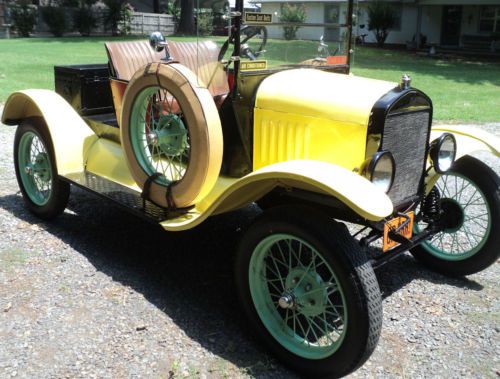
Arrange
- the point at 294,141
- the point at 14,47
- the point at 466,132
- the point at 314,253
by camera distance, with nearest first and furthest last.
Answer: the point at 314,253
the point at 294,141
the point at 466,132
the point at 14,47

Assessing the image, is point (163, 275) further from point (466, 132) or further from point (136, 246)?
point (466, 132)

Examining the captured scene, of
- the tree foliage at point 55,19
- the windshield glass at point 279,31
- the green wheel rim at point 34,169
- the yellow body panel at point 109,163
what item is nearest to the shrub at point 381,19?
the tree foliage at point 55,19

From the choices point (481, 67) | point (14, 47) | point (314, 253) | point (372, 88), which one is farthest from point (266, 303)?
point (14, 47)

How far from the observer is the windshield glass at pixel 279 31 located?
10.6 feet

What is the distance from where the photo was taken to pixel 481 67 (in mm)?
18422

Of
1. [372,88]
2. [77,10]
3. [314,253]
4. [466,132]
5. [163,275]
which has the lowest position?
[163,275]

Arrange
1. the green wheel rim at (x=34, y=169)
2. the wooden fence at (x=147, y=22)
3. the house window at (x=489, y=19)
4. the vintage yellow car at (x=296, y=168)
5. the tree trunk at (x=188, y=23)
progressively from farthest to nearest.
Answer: the wooden fence at (x=147, y=22)
the house window at (x=489, y=19)
the tree trunk at (x=188, y=23)
the green wheel rim at (x=34, y=169)
the vintage yellow car at (x=296, y=168)

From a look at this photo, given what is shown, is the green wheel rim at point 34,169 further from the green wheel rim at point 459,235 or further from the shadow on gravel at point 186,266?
the green wheel rim at point 459,235

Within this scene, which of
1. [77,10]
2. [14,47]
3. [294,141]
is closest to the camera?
[294,141]

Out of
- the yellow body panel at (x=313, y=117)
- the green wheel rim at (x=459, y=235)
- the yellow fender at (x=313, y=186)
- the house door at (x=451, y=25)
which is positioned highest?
the house door at (x=451, y=25)

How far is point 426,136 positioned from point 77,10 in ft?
101

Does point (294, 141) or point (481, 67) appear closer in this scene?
point (294, 141)

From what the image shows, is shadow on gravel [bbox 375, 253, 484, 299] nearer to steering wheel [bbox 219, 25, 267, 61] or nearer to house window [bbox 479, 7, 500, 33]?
steering wheel [bbox 219, 25, 267, 61]

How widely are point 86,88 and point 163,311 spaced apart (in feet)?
7.66
